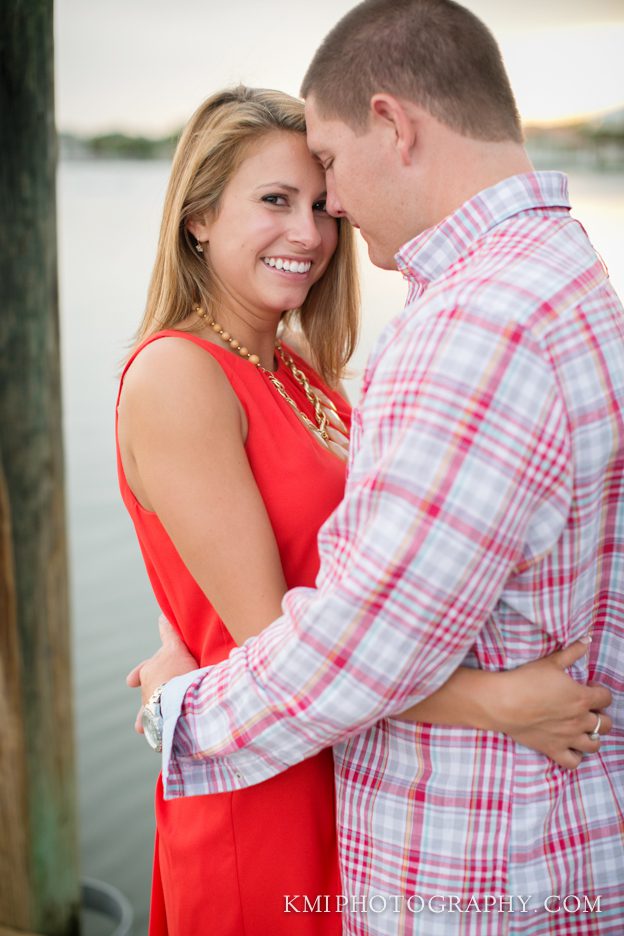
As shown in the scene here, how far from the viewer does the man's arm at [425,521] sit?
1117 millimetres

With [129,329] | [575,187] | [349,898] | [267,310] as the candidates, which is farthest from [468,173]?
[129,329]

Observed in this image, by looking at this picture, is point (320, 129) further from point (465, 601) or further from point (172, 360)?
point (465, 601)

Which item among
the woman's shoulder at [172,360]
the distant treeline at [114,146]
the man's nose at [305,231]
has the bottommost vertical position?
the woman's shoulder at [172,360]

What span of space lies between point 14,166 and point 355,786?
119 centimetres

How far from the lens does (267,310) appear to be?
6.30 feet

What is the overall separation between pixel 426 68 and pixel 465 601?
30.5 inches

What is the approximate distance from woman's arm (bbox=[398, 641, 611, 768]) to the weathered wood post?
3.18 ft

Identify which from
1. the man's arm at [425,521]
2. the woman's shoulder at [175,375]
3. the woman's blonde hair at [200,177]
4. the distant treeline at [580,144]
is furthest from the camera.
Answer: the distant treeline at [580,144]

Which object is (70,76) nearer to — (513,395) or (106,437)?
(106,437)

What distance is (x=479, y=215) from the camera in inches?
52.9

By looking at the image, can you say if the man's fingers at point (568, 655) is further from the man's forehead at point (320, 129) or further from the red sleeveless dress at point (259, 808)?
the man's forehead at point (320, 129)

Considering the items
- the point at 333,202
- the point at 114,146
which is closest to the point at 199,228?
the point at 333,202

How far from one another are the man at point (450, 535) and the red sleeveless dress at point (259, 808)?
9.2 inches

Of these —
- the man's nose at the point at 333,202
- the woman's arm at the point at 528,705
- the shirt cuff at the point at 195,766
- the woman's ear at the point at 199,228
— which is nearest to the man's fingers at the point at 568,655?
the woman's arm at the point at 528,705
